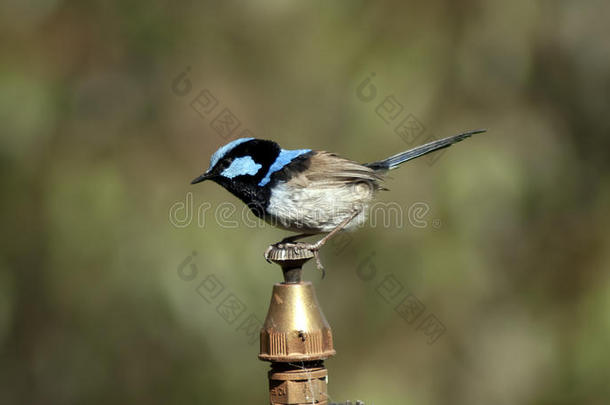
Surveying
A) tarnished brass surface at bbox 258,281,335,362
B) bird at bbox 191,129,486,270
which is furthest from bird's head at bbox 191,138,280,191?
tarnished brass surface at bbox 258,281,335,362

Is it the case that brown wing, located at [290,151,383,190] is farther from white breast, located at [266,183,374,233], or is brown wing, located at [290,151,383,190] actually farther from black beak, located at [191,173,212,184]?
black beak, located at [191,173,212,184]

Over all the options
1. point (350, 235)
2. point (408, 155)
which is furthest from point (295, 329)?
point (350, 235)

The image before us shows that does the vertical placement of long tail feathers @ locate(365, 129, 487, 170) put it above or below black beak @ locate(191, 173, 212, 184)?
above

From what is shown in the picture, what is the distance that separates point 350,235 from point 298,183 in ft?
5.24

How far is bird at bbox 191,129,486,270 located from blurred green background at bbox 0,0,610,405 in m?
1.31

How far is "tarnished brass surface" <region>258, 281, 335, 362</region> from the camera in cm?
254

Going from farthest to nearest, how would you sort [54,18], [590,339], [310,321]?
[54,18] → [590,339] → [310,321]

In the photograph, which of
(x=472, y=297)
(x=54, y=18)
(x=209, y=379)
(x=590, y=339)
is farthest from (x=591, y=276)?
(x=54, y=18)

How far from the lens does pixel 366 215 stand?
4.40 metres

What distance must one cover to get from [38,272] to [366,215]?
2.73m

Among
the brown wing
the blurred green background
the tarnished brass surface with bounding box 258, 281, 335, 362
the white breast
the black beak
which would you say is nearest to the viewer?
the tarnished brass surface with bounding box 258, 281, 335, 362

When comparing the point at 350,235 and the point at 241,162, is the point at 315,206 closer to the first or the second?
the point at 241,162

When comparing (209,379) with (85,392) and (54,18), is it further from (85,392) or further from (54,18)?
(54,18)

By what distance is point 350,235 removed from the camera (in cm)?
558
